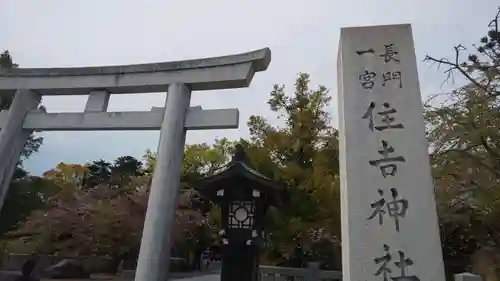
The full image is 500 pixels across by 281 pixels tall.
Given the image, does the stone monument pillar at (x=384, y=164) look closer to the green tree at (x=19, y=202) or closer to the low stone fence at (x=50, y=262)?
the low stone fence at (x=50, y=262)

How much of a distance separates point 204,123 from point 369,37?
2347 millimetres

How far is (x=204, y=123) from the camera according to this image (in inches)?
190

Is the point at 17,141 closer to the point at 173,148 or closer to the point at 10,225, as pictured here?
the point at 173,148

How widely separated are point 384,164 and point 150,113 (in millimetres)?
3313

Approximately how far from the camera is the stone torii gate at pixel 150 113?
14.5ft

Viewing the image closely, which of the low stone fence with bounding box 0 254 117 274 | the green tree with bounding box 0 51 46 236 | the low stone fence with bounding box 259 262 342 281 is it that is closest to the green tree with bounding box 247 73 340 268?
the low stone fence with bounding box 259 262 342 281

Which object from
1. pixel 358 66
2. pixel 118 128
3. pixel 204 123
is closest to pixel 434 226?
pixel 358 66

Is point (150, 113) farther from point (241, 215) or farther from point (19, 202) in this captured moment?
point (19, 202)

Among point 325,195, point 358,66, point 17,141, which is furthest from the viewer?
point 325,195

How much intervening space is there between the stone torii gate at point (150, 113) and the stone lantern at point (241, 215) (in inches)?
101

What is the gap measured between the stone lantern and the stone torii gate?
8.39 feet

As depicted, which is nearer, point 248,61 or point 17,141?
point 248,61

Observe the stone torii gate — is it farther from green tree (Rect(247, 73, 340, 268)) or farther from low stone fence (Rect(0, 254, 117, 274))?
low stone fence (Rect(0, 254, 117, 274))

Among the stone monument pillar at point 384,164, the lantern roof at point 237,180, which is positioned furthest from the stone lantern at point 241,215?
the stone monument pillar at point 384,164
